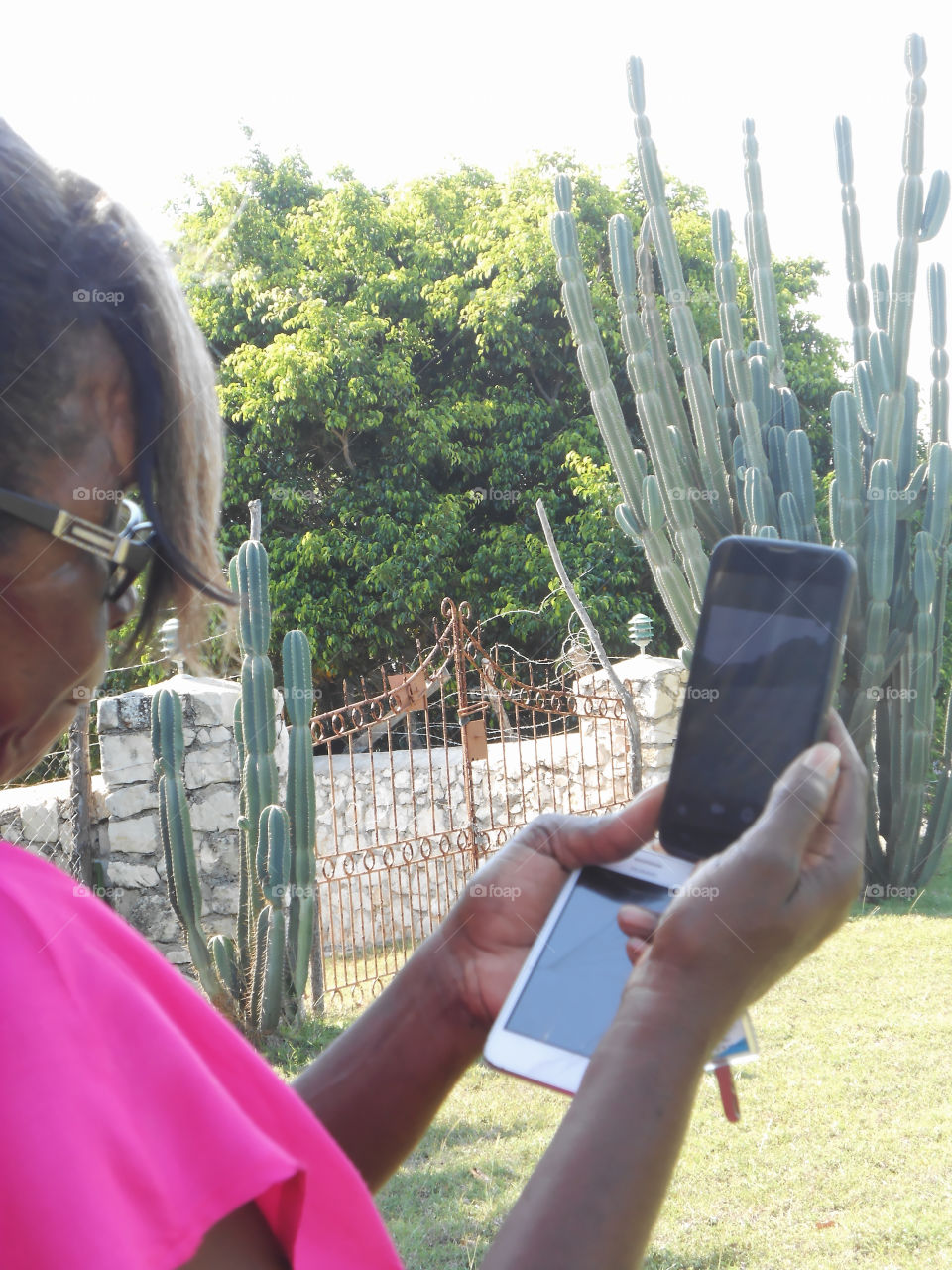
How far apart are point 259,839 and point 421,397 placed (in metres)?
9.66

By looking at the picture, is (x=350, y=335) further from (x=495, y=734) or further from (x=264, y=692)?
(x=264, y=692)

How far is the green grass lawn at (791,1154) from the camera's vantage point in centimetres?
319

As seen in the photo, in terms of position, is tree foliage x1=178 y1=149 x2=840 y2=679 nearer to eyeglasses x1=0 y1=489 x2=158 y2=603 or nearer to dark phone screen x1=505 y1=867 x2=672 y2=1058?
dark phone screen x1=505 y1=867 x2=672 y2=1058

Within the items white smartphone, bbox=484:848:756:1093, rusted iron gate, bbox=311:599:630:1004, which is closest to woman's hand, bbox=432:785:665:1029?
white smartphone, bbox=484:848:756:1093

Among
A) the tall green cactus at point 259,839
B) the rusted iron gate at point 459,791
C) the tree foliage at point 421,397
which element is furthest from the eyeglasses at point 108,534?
the tree foliage at point 421,397

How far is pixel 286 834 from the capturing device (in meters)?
4.61

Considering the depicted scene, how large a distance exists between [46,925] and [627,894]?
1.95 ft

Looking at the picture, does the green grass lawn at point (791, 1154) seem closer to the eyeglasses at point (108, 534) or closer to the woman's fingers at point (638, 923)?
the woman's fingers at point (638, 923)

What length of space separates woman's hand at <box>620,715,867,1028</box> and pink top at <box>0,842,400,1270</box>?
258 mm

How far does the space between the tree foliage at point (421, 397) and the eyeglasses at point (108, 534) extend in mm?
11019

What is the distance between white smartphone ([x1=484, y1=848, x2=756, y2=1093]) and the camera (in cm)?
95

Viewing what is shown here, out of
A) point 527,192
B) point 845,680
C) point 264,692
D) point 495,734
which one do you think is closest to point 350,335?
point 527,192

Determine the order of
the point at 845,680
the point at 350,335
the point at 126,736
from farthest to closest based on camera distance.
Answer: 1. the point at 350,335
2. the point at 845,680
3. the point at 126,736

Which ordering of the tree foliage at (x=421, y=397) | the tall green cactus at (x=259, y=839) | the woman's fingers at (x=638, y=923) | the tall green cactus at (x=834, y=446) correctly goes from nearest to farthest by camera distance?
the woman's fingers at (x=638, y=923) < the tall green cactus at (x=259, y=839) < the tall green cactus at (x=834, y=446) < the tree foliage at (x=421, y=397)
